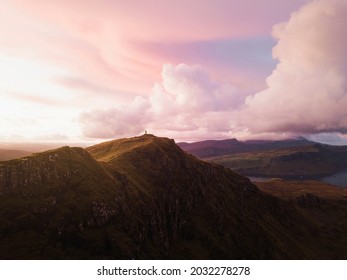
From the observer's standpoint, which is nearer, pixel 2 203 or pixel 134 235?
pixel 2 203

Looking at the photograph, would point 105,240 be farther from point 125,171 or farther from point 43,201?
point 125,171

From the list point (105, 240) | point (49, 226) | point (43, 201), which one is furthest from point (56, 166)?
point (105, 240)

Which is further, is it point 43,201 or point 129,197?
point 129,197

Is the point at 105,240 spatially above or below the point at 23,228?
below

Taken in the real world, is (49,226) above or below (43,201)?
below

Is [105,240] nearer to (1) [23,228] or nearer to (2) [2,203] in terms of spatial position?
(1) [23,228]

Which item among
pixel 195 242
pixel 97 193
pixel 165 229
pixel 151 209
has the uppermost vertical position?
pixel 97 193

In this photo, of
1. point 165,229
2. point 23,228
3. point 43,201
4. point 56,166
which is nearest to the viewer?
point 23,228
